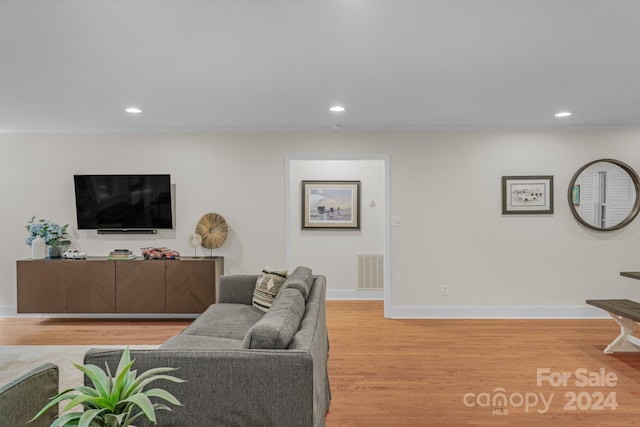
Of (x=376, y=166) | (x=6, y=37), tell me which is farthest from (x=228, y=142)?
(x=6, y=37)

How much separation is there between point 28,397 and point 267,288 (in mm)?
2411

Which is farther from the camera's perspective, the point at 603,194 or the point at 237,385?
the point at 603,194

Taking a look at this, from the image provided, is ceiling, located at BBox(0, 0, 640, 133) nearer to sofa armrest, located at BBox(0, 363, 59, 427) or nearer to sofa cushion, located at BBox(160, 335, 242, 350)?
sofa armrest, located at BBox(0, 363, 59, 427)

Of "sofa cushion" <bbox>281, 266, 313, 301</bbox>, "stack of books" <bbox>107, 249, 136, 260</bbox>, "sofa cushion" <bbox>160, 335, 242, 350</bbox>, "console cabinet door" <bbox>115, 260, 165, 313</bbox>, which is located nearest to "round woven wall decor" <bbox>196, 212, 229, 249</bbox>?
"console cabinet door" <bbox>115, 260, 165, 313</bbox>

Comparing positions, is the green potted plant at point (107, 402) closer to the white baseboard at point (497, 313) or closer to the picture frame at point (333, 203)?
the white baseboard at point (497, 313)

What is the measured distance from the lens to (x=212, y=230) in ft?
16.3

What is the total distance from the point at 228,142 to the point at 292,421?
3949 mm

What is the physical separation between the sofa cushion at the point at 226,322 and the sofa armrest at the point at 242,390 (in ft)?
3.68

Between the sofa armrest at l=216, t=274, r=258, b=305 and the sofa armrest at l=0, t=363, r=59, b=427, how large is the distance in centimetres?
255

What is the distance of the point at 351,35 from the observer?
2336mm

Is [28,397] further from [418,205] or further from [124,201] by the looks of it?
[418,205]

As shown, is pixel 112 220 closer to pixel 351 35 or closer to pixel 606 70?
pixel 351 35

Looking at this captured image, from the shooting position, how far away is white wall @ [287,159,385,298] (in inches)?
248

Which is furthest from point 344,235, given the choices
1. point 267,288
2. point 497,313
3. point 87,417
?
point 87,417
